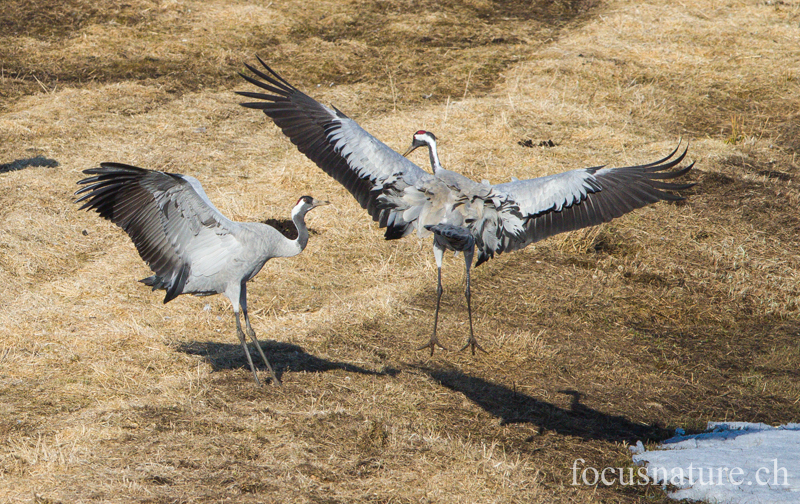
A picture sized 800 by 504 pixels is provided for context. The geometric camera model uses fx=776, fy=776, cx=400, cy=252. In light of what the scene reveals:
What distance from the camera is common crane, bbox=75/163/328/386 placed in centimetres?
527

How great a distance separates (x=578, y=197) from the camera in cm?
596

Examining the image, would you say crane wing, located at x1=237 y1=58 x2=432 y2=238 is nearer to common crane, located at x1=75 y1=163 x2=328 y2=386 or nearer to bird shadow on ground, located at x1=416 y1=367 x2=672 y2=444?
common crane, located at x1=75 y1=163 x2=328 y2=386

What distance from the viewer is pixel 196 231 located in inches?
220

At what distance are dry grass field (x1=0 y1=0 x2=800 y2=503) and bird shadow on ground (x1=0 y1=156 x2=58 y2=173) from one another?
0.05 metres

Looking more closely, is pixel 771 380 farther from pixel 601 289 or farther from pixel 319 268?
pixel 319 268

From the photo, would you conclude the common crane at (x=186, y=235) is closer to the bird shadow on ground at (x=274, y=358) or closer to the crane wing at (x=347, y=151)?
the bird shadow on ground at (x=274, y=358)

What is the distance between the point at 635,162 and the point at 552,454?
5.57m

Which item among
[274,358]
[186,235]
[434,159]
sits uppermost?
[434,159]

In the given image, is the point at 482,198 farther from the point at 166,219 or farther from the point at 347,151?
the point at 166,219

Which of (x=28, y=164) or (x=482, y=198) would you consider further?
(x=28, y=164)

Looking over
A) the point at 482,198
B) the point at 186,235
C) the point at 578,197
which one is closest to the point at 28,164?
the point at 186,235

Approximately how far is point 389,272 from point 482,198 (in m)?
2.06

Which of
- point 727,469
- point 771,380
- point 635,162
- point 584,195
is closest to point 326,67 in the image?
point 635,162

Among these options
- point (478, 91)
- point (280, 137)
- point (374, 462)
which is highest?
point (478, 91)
